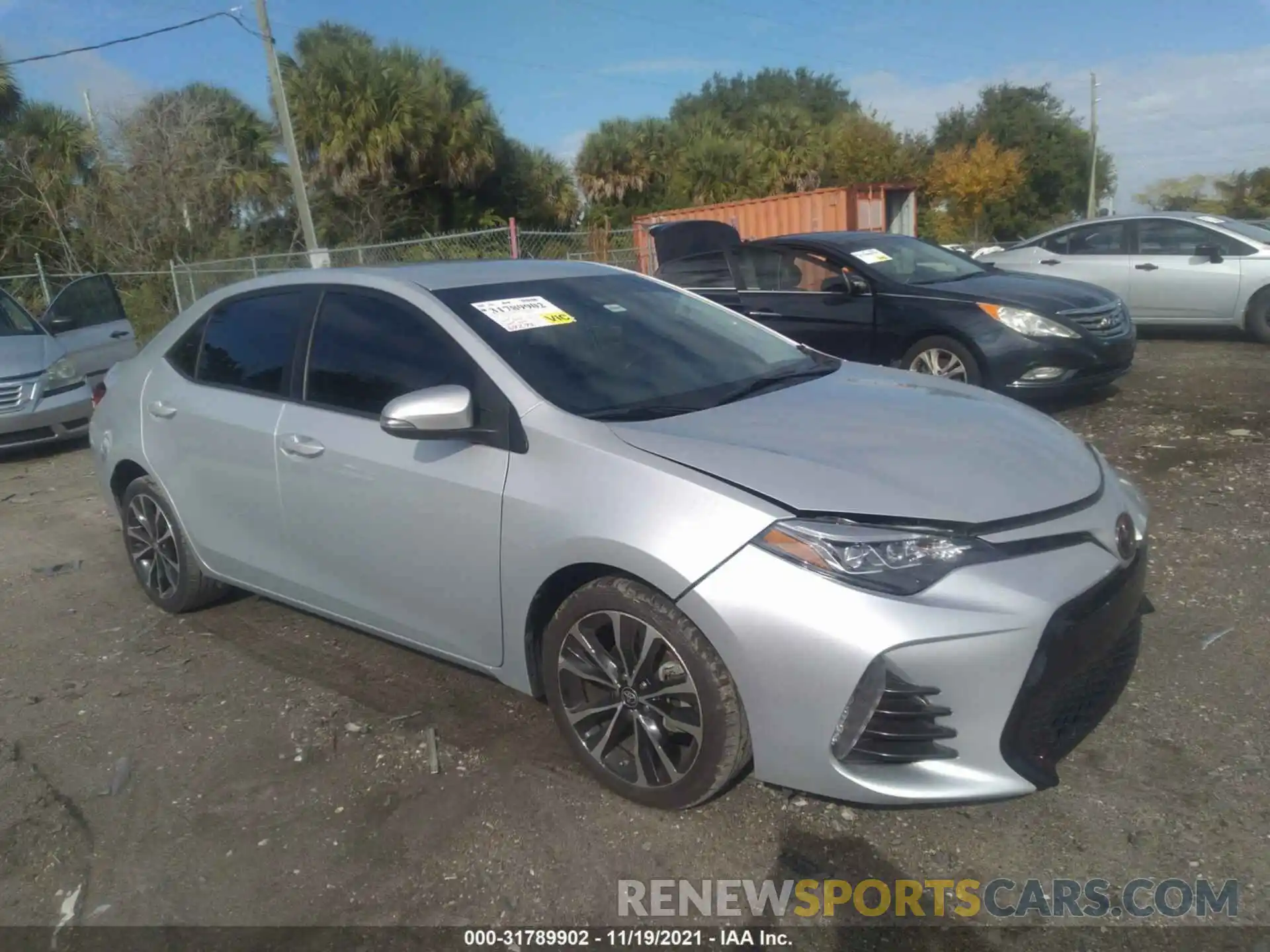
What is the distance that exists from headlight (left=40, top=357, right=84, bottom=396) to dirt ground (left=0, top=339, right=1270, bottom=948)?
16.6ft

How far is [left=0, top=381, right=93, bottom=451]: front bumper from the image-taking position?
882 cm

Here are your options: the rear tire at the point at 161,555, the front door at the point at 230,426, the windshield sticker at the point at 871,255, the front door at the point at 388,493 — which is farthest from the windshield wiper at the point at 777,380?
the windshield sticker at the point at 871,255

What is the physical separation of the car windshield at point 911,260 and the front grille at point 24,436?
7.09 m

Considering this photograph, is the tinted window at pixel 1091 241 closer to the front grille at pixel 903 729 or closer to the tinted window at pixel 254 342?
the tinted window at pixel 254 342

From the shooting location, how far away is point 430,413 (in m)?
3.14

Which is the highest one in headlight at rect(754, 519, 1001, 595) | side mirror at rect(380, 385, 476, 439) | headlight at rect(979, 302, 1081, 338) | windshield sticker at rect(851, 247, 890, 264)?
side mirror at rect(380, 385, 476, 439)

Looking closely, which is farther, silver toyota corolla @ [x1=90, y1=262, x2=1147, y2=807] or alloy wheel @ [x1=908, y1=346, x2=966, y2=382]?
alloy wheel @ [x1=908, y1=346, x2=966, y2=382]

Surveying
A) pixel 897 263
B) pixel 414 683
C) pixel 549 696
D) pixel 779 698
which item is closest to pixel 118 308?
pixel 897 263

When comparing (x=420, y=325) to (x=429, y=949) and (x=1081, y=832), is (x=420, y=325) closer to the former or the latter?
(x=429, y=949)

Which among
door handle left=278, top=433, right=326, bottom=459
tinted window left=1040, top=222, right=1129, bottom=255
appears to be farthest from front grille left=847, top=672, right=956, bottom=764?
tinted window left=1040, top=222, right=1129, bottom=255

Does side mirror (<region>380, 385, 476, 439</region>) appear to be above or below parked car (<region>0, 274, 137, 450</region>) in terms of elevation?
above

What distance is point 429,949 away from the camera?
8.39 feet

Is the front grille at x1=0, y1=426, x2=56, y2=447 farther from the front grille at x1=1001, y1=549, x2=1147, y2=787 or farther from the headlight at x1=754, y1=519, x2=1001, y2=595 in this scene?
the front grille at x1=1001, y1=549, x2=1147, y2=787

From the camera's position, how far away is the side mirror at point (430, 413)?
10.3ft
